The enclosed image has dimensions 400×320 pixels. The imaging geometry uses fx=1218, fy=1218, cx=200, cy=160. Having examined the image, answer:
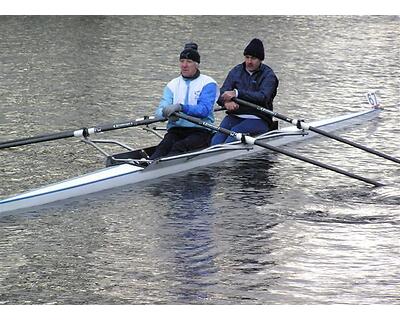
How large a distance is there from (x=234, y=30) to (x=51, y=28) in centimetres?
382

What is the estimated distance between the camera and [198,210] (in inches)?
475

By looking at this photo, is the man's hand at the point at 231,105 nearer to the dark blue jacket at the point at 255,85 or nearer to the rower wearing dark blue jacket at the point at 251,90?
the rower wearing dark blue jacket at the point at 251,90

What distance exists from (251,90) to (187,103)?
1.19 metres

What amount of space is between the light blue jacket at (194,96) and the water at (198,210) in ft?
2.24

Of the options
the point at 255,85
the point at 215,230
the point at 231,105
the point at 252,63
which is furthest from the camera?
the point at 255,85

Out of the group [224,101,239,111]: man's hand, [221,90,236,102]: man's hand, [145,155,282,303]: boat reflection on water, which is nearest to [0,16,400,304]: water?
[145,155,282,303]: boat reflection on water

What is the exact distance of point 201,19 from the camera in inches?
1054

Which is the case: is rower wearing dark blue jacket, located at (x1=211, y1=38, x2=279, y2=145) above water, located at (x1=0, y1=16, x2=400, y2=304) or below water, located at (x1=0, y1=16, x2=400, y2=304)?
above

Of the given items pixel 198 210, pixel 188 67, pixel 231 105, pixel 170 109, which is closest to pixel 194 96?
pixel 188 67

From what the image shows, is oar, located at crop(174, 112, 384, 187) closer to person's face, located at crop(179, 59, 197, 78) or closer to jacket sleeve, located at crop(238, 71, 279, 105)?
person's face, located at crop(179, 59, 197, 78)

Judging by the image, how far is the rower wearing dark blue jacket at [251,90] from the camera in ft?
46.2

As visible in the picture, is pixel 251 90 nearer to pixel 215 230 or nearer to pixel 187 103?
pixel 187 103

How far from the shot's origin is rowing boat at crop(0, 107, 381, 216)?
1186 cm

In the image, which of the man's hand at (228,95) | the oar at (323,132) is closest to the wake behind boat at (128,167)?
the oar at (323,132)
